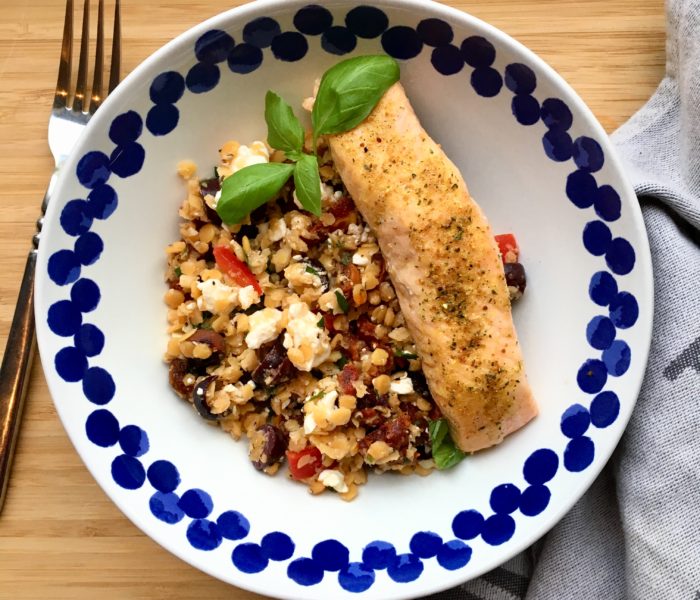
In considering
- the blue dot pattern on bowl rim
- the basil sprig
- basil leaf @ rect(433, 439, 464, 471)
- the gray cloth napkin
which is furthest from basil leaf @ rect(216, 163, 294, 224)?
the gray cloth napkin

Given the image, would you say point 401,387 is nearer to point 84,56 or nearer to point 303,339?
point 303,339

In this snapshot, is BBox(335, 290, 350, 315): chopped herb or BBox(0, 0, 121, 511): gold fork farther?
BBox(0, 0, 121, 511): gold fork

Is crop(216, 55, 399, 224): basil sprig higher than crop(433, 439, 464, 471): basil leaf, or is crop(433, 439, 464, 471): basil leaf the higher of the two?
crop(216, 55, 399, 224): basil sprig

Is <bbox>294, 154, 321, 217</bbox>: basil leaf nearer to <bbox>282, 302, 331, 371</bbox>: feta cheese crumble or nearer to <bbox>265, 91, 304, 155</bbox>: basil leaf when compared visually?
<bbox>265, 91, 304, 155</bbox>: basil leaf

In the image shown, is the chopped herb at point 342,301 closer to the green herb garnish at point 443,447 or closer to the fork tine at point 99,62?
the green herb garnish at point 443,447

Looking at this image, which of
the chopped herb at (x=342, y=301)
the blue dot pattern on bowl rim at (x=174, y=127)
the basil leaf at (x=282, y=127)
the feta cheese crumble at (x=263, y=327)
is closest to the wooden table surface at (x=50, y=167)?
the blue dot pattern on bowl rim at (x=174, y=127)

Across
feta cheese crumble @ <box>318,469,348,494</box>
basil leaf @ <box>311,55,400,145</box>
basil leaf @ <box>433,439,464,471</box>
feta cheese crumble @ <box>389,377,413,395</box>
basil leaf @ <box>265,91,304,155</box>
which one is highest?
basil leaf @ <box>311,55,400,145</box>
